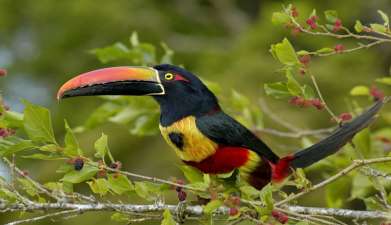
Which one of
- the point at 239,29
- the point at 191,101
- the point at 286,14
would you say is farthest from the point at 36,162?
the point at 286,14

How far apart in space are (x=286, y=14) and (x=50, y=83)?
1090 centimetres

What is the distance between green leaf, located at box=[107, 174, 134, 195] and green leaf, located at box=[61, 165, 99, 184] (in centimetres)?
7

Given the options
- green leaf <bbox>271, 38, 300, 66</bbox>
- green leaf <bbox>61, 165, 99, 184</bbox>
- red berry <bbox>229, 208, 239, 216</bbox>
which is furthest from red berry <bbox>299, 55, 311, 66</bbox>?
green leaf <bbox>61, 165, 99, 184</bbox>

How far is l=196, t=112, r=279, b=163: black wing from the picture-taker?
4.54 metres

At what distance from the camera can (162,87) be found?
4668 millimetres

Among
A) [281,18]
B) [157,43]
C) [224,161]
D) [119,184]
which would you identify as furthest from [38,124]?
[157,43]

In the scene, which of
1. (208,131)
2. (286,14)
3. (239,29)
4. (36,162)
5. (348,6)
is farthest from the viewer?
(239,29)

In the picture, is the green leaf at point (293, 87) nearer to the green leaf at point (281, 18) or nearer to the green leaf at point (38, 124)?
the green leaf at point (281, 18)

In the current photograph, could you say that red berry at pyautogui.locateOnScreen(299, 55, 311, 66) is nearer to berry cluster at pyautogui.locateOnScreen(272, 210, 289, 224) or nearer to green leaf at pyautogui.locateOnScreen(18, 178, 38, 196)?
berry cluster at pyautogui.locateOnScreen(272, 210, 289, 224)

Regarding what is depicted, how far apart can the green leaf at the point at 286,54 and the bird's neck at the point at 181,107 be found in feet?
3.04

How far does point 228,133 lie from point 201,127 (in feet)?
0.48

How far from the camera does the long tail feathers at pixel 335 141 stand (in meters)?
4.25

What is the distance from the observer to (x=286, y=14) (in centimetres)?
397

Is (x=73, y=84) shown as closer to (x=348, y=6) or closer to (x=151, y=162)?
(x=151, y=162)
